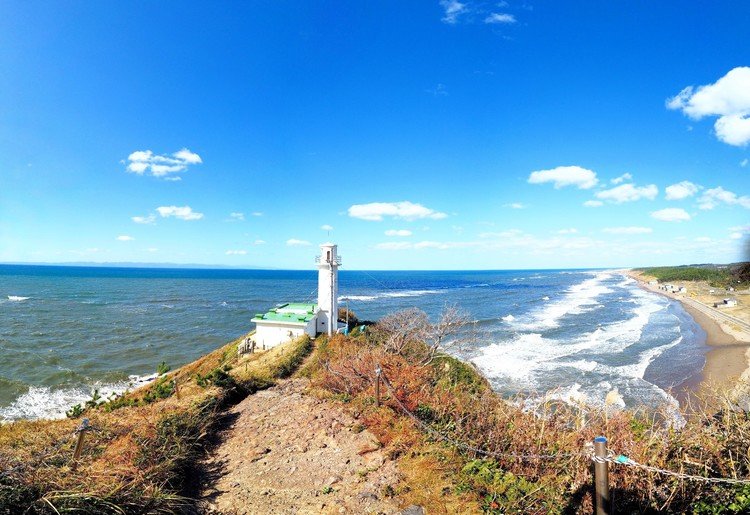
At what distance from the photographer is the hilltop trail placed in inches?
252

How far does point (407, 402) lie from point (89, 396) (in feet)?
77.9

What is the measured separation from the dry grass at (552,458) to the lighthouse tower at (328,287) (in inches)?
661

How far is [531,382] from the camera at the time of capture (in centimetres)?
2295

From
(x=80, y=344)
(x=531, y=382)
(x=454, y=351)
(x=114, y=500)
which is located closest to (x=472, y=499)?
(x=114, y=500)

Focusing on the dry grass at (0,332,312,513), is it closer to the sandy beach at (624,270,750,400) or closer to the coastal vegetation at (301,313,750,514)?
the coastal vegetation at (301,313,750,514)

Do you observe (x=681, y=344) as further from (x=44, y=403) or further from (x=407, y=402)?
(x=44, y=403)

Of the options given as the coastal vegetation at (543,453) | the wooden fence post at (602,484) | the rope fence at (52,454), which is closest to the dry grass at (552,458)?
the coastal vegetation at (543,453)

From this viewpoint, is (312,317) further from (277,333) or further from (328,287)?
(277,333)

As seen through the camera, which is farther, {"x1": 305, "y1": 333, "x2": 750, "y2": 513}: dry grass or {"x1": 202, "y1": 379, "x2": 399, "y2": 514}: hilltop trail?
{"x1": 202, "y1": 379, "x2": 399, "y2": 514}: hilltop trail

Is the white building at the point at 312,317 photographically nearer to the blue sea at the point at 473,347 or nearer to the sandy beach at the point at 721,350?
the blue sea at the point at 473,347

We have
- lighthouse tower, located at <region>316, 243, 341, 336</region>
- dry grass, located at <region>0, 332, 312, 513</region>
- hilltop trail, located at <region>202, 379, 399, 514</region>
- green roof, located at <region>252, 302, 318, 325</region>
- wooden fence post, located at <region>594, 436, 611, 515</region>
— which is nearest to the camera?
wooden fence post, located at <region>594, 436, 611, 515</region>

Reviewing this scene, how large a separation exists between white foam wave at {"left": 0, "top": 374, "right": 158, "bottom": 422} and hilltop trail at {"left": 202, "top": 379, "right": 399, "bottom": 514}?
550 inches

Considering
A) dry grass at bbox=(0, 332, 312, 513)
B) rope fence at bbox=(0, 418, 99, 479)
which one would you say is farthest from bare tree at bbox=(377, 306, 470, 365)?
rope fence at bbox=(0, 418, 99, 479)

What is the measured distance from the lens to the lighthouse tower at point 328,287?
25.7 m
